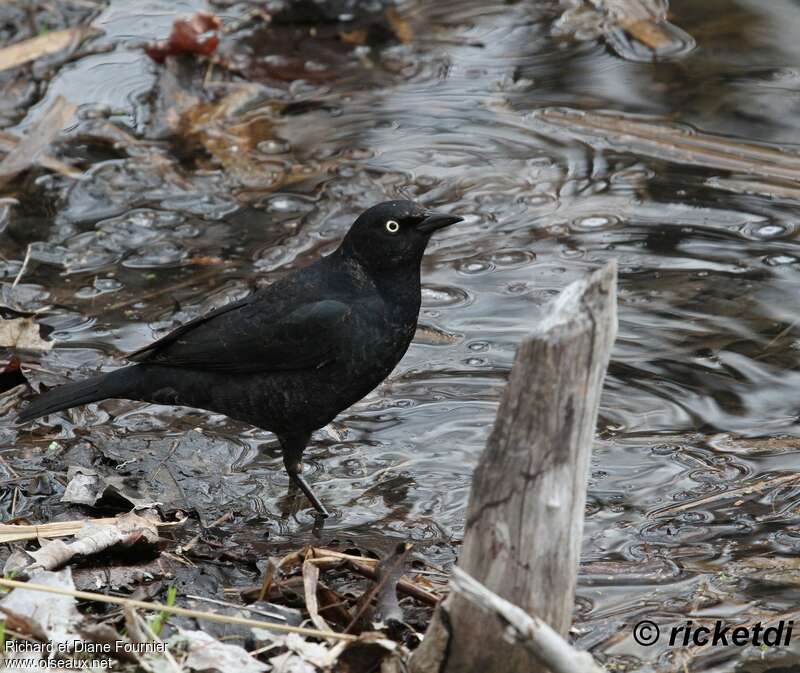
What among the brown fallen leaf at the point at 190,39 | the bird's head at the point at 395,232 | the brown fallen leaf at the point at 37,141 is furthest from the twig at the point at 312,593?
the brown fallen leaf at the point at 190,39

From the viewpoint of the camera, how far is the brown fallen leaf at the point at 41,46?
9148 millimetres

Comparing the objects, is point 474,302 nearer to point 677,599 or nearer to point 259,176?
point 259,176

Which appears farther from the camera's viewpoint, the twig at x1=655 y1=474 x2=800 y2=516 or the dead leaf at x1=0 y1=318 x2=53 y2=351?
the dead leaf at x1=0 y1=318 x2=53 y2=351

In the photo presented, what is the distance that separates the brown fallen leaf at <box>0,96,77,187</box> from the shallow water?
0.19 m

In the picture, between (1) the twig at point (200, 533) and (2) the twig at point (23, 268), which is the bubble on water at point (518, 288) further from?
(2) the twig at point (23, 268)

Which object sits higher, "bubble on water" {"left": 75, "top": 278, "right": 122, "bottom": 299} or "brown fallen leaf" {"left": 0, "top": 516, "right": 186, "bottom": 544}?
"brown fallen leaf" {"left": 0, "top": 516, "right": 186, "bottom": 544}

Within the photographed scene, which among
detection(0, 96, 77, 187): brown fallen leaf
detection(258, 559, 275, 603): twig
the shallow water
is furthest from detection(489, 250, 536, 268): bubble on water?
detection(258, 559, 275, 603): twig

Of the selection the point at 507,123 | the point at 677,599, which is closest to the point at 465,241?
the point at 507,123

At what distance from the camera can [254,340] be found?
546 centimetres

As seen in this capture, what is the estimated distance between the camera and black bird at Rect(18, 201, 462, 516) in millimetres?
5281

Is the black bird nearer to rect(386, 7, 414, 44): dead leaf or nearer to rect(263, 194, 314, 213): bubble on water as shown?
rect(263, 194, 314, 213): bubble on water

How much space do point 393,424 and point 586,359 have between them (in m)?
2.83

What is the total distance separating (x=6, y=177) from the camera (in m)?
7.98

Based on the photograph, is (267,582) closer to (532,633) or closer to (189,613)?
(189,613)
